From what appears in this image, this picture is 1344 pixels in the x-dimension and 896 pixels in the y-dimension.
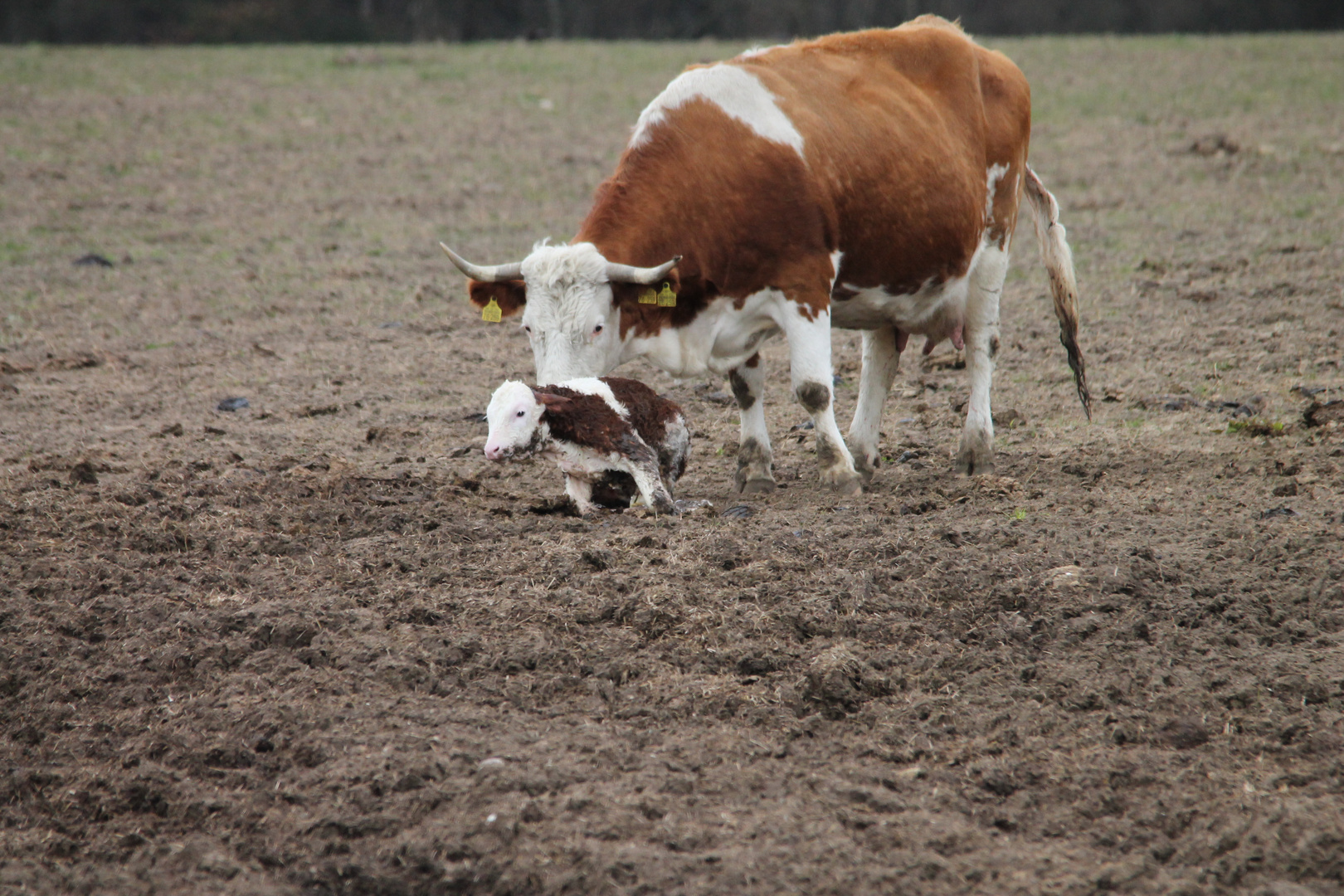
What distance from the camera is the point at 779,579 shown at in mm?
5027

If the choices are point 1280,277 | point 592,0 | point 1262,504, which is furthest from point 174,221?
point 592,0

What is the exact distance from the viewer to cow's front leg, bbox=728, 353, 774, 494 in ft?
22.2

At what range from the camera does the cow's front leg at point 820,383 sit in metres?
6.34

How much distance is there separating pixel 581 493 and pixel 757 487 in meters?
1.02

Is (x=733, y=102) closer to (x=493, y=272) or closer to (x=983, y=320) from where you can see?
(x=493, y=272)

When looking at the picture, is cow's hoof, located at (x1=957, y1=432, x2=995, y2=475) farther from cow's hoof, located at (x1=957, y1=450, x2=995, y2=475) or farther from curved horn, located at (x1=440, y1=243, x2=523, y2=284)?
curved horn, located at (x1=440, y1=243, x2=523, y2=284)

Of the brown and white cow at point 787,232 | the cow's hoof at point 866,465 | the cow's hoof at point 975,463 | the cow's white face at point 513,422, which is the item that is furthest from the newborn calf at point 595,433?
the cow's hoof at point 975,463

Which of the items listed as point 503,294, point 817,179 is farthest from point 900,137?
point 503,294

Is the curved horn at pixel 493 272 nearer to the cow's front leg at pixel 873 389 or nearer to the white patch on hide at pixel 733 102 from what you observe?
the white patch on hide at pixel 733 102

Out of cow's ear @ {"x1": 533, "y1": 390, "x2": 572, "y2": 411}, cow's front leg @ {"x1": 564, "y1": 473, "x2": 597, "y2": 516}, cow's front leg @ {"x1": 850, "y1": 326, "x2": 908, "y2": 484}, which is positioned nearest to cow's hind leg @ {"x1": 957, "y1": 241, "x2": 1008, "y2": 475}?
cow's front leg @ {"x1": 850, "y1": 326, "x2": 908, "y2": 484}

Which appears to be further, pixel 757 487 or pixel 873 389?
pixel 873 389

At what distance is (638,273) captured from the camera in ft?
19.1

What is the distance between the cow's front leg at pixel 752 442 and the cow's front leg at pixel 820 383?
1.08ft

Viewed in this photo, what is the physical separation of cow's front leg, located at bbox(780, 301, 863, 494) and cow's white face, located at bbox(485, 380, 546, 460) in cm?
Answer: 135
